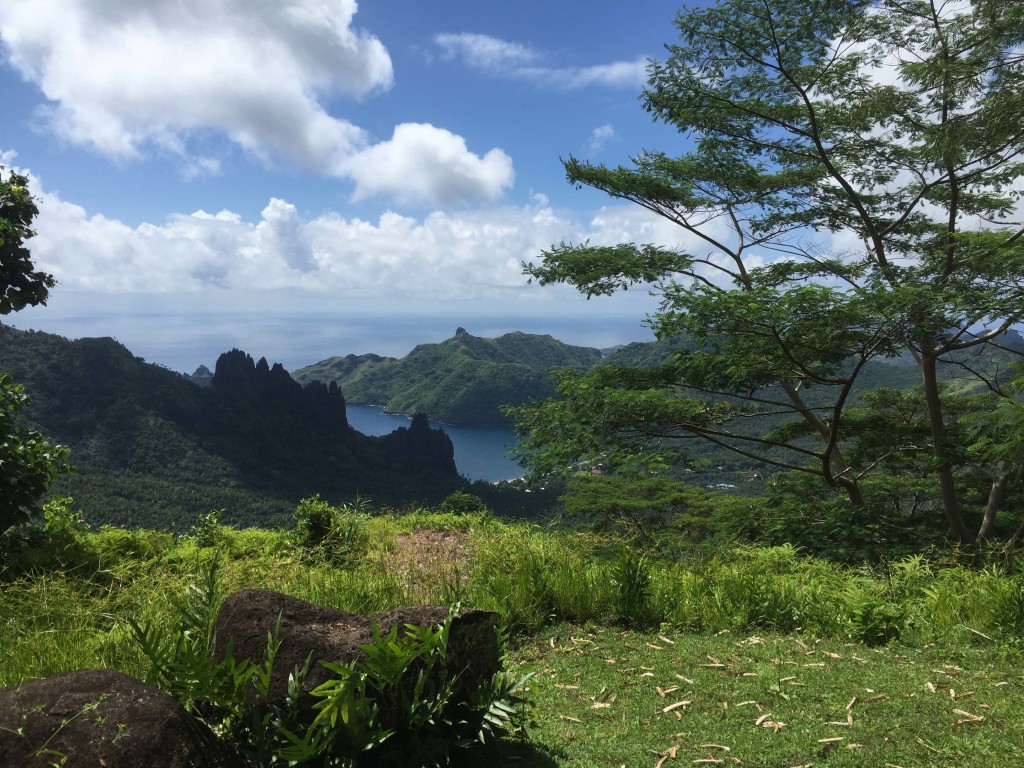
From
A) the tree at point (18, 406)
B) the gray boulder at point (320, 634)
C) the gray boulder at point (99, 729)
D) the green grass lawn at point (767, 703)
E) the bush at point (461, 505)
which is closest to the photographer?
the gray boulder at point (99, 729)

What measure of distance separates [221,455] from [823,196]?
71075 millimetres

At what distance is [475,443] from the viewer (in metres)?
131

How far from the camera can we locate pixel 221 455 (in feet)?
231

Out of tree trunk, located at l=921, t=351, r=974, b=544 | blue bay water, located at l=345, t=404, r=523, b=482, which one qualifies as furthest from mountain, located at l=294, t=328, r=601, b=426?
tree trunk, located at l=921, t=351, r=974, b=544

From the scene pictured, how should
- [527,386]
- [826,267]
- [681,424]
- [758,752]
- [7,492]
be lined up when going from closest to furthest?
[758,752] → [7,492] → [681,424] → [826,267] → [527,386]

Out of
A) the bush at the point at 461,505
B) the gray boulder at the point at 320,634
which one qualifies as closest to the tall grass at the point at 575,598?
the gray boulder at the point at 320,634

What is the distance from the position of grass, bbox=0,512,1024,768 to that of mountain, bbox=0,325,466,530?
52396 mm

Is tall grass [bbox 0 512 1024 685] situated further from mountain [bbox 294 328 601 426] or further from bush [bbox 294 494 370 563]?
mountain [bbox 294 328 601 426]

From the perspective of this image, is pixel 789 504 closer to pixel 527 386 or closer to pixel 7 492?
pixel 7 492

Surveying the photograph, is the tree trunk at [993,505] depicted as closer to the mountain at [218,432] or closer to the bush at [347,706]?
the bush at [347,706]

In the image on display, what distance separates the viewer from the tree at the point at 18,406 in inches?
232

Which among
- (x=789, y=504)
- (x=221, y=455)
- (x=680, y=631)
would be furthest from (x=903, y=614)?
(x=221, y=455)

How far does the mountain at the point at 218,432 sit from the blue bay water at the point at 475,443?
3499 cm

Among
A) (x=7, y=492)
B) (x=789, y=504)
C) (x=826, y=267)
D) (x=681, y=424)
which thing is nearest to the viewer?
(x=7, y=492)
